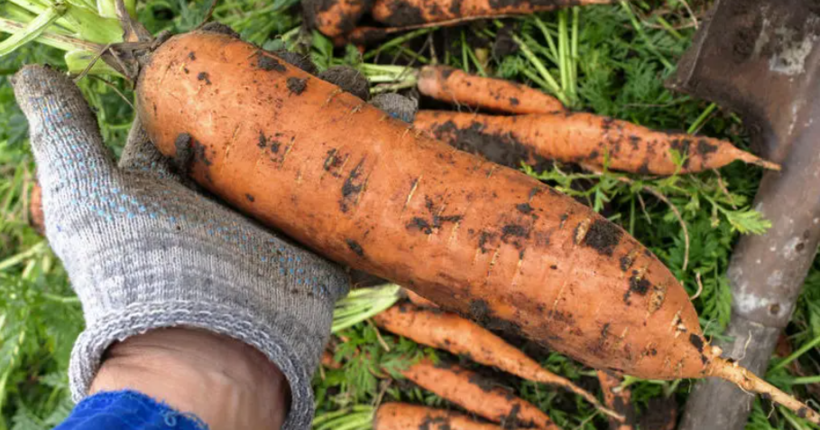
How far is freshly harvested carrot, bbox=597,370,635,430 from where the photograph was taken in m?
2.53

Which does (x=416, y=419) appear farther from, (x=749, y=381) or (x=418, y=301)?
(x=749, y=381)

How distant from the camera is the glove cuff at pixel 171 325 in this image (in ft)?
4.89

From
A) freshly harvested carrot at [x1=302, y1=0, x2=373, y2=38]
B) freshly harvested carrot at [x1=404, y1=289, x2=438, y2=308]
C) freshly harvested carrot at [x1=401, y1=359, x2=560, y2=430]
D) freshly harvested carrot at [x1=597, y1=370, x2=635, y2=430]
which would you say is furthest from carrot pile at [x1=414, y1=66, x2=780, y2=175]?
freshly harvested carrot at [x1=401, y1=359, x2=560, y2=430]

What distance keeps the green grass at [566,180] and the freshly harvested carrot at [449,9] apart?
0.48 feet

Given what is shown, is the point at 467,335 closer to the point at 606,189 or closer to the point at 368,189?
the point at 606,189

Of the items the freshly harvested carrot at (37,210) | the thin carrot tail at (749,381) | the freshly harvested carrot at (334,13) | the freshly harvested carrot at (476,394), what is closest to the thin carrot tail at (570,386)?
the freshly harvested carrot at (476,394)

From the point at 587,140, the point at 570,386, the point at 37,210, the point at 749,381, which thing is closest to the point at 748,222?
the point at 749,381

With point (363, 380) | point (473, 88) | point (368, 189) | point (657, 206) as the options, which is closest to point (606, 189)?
point (657, 206)

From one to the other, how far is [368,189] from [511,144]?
3.74ft

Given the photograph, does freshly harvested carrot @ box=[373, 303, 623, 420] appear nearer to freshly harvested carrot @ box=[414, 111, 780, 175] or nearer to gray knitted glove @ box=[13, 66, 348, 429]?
freshly harvested carrot @ box=[414, 111, 780, 175]

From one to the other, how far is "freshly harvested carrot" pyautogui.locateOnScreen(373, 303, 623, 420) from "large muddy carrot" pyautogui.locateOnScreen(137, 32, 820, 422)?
75cm

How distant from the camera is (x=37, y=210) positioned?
3.33m

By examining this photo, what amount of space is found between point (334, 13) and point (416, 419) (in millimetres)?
2127

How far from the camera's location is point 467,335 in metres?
2.82
